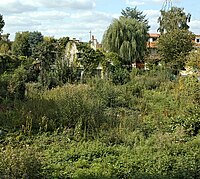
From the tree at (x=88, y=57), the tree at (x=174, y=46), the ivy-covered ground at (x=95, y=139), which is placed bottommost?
the ivy-covered ground at (x=95, y=139)

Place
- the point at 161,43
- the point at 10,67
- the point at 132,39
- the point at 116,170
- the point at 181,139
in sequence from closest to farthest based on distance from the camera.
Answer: the point at 116,170
the point at 181,139
the point at 10,67
the point at 161,43
the point at 132,39

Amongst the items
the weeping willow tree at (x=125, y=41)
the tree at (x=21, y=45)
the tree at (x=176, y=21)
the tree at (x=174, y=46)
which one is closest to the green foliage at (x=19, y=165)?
the tree at (x=174, y=46)

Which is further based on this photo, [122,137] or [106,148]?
[122,137]

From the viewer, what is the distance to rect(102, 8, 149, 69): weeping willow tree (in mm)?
32166

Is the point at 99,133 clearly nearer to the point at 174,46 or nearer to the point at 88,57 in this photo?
the point at 88,57

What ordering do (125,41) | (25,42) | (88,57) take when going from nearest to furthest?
(88,57)
(125,41)
(25,42)

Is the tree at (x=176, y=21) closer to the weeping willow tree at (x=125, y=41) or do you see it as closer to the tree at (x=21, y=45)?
the weeping willow tree at (x=125, y=41)

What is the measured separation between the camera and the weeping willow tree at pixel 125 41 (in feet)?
106

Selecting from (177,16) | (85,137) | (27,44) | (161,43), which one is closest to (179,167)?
(85,137)

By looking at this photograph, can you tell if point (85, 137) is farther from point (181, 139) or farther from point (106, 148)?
point (181, 139)

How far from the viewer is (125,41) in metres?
32.6

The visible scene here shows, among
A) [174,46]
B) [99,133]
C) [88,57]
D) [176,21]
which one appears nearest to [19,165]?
[99,133]

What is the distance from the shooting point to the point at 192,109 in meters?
10.4

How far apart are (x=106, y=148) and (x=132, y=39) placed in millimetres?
26357
